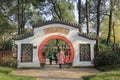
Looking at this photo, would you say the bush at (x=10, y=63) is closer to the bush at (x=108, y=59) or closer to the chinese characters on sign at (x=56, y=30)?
the chinese characters on sign at (x=56, y=30)

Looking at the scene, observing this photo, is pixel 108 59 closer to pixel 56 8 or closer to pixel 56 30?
pixel 56 30

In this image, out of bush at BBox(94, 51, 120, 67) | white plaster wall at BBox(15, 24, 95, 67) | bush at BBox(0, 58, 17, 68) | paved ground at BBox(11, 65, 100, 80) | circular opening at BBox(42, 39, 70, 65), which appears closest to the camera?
paved ground at BBox(11, 65, 100, 80)

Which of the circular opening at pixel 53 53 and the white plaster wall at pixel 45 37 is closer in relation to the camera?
the white plaster wall at pixel 45 37

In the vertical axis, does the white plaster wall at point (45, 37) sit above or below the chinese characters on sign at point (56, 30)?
below

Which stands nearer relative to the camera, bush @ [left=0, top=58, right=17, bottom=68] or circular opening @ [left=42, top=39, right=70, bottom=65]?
bush @ [left=0, top=58, right=17, bottom=68]

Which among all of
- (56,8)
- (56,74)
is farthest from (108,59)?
(56,8)

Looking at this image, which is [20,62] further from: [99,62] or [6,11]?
[6,11]

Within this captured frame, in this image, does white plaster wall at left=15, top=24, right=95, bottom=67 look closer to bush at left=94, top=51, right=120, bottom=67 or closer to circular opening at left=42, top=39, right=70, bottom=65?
bush at left=94, top=51, right=120, bottom=67

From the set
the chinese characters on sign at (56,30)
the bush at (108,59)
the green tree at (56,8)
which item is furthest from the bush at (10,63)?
the green tree at (56,8)

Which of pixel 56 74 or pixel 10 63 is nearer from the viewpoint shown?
pixel 56 74

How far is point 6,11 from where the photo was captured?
41.7 m

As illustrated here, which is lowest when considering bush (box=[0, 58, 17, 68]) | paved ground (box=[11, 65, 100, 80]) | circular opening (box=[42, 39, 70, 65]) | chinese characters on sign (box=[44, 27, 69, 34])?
paved ground (box=[11, 65, 100, 80])

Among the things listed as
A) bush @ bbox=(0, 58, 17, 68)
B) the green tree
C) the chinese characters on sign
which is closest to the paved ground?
bush @ bbox=(0, 58, 17, 68)

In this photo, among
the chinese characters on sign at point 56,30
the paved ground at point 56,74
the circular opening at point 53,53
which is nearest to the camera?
the paved ground at point 56,74
